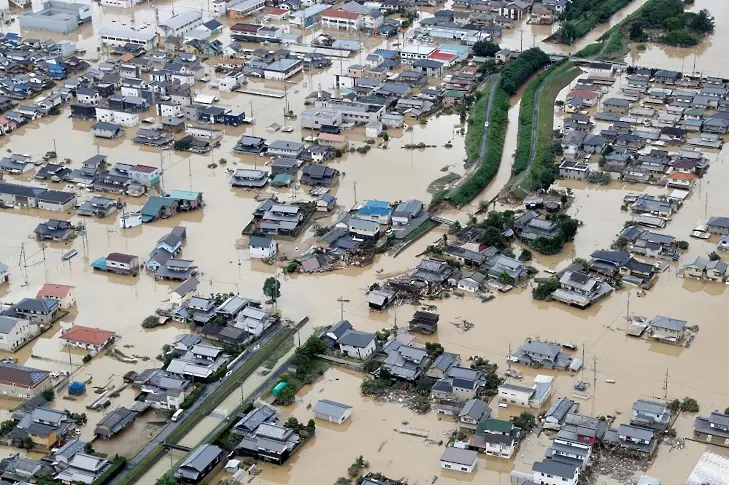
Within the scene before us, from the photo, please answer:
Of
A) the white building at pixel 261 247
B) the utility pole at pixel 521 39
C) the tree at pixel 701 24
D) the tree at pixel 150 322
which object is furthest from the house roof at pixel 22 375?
the tree at pixel 701 24

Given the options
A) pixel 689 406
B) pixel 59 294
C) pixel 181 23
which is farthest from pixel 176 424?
pixel 181 23

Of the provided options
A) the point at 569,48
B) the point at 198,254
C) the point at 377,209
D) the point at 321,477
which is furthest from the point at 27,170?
the point at 569,48

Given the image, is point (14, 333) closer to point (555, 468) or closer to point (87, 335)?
point (87, 335)

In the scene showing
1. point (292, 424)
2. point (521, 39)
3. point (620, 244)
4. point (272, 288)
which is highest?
point (272, 288)

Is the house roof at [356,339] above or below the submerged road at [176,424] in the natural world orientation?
above

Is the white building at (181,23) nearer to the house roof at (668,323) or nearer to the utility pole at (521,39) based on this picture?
the utility pole at (521,39)

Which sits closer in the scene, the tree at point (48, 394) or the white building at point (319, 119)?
the tree at point (48, 394)
